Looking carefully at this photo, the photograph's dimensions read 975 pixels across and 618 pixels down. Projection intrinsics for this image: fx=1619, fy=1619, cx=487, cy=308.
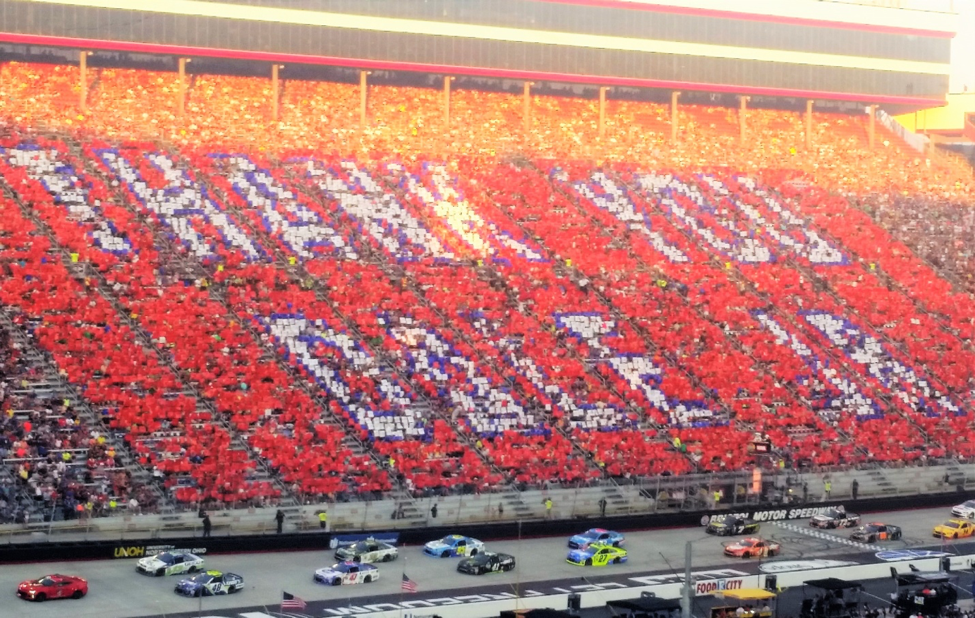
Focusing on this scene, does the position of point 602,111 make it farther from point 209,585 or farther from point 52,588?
point 52,588

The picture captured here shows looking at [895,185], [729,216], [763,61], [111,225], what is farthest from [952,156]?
[111,225]

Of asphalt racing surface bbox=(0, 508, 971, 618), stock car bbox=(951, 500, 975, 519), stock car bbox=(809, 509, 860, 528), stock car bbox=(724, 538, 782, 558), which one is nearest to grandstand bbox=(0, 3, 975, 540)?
stock car bbox=(809, 509, 860, 528)

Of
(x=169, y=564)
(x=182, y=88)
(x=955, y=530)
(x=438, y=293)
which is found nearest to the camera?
(x=169, y=564)

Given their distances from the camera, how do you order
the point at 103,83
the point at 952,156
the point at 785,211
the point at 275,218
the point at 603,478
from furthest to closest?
the point at 952,156, the point at 785,211, the point at 103,83, the point at 275,218, the point at 603,478

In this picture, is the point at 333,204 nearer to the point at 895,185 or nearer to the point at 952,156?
the point at 895,185

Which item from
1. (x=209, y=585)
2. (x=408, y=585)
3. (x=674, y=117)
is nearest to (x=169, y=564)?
(x=209, y=585)

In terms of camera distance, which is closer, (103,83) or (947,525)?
(947,525)
